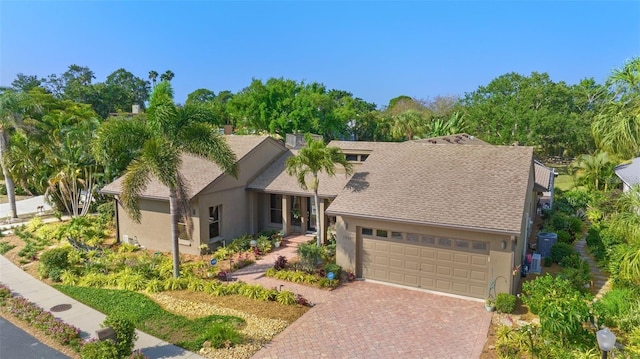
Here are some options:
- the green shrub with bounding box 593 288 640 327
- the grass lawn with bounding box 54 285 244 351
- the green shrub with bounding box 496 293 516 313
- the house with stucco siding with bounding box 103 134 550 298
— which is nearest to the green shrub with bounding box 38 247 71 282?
the grass lawn with bounding box 54 285 244 351

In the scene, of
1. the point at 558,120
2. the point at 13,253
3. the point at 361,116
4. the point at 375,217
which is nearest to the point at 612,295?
the point at 375,217

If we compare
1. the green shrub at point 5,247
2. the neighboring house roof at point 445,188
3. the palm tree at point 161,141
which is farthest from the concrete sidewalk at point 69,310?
the neighboring house roof at point 445,188

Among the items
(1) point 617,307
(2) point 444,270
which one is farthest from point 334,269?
(1) point 617,307

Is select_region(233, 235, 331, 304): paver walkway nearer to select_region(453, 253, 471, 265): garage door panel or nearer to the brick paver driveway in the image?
the brick paver driveway

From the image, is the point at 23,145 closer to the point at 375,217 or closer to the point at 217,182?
the point at 217,182

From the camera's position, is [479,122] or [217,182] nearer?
[217,182]

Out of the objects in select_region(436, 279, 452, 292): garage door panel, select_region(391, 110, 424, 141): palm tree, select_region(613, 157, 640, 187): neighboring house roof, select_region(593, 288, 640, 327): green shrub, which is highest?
select_region(391, 110, 424, 141): palm tree
